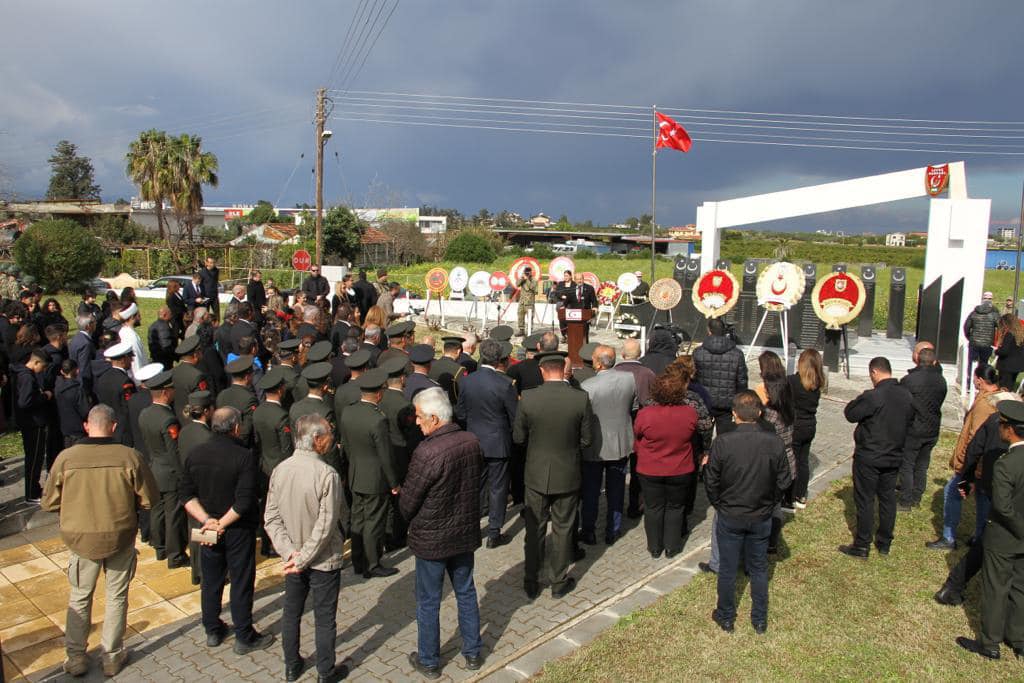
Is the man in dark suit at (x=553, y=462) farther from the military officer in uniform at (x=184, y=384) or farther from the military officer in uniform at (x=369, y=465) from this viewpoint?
the military officer in uniform at (x=184, y=384)

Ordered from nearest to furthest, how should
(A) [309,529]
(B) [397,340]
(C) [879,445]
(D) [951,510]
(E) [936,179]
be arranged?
(A) [309,529], (C) [879,445], (D) [951,510], (B) [397,340], (E) [936,179]

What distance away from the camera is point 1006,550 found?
4.69m

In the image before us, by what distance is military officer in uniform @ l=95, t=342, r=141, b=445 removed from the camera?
6.77 m

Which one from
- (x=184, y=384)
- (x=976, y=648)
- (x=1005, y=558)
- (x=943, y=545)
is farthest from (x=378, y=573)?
(x=943, y=545)

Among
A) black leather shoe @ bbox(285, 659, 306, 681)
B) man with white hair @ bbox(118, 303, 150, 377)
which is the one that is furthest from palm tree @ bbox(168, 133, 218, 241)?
black leather shoe @ bbox(285, 659, 306, 681)

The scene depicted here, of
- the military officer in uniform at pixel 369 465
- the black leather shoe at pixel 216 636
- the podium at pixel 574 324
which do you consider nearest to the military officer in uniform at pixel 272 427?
the military officer in uniform at pixel 369 465

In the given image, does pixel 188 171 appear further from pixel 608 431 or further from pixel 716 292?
pixel 608 431

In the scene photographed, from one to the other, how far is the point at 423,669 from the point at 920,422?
5.68 m

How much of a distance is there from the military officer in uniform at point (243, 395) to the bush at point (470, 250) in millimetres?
39443

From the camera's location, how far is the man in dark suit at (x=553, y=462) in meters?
5.44

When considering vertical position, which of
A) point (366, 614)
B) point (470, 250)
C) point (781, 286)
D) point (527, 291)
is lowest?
point (366, 614)

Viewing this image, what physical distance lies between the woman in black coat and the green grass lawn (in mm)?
5649

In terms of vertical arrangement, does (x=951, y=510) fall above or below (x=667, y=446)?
below

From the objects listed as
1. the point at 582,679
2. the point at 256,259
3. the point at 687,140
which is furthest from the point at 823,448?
the point at 256,259
